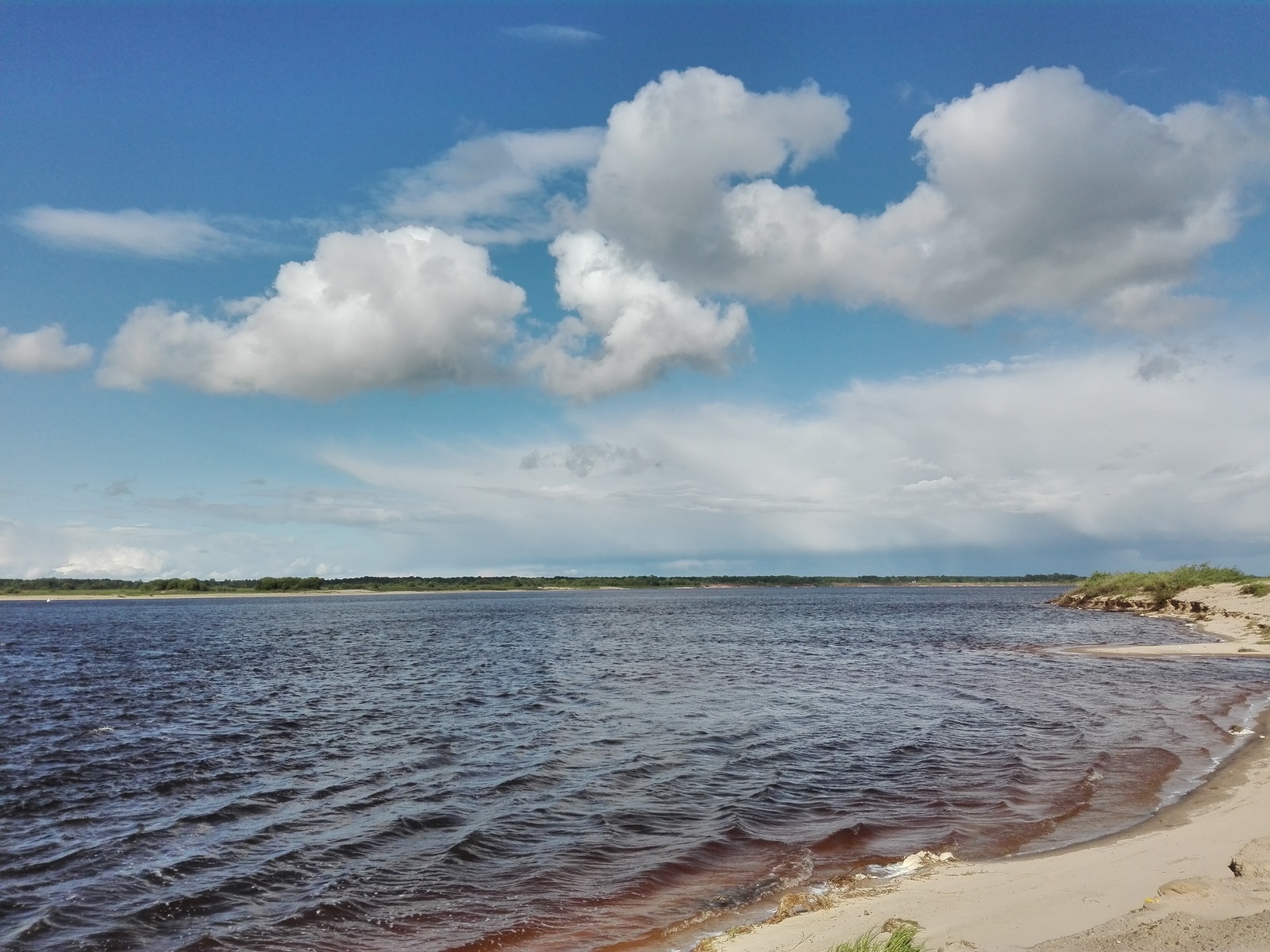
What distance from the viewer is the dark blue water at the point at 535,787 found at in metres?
12.8

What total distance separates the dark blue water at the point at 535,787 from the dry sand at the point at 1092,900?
4.91 feet

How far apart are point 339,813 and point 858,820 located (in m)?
11.3

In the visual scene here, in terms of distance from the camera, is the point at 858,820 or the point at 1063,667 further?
the point at 1063,667

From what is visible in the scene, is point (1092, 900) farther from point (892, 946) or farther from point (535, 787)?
point (535, 787)

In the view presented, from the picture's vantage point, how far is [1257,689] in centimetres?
3216

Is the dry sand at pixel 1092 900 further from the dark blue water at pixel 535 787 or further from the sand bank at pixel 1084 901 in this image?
the dark blue water at pixel 535 787

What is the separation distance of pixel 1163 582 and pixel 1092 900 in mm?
98664

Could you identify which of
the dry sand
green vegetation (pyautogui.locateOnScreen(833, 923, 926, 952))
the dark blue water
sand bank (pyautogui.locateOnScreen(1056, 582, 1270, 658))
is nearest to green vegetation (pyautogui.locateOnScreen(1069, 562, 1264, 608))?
sand bank (pyautogui.locateOnScreen(1056, 582, 1270, 658))

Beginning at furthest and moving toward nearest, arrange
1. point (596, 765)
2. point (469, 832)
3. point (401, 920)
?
point (596, 765)
point (469, 832)
point (401, 920)

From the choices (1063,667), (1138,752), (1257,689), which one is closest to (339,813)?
A: (1138,752)

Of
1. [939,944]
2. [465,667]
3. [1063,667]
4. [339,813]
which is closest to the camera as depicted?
[939,944]

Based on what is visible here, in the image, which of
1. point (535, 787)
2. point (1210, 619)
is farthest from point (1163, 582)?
point (535, 787)

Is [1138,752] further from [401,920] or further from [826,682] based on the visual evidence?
[401,920]

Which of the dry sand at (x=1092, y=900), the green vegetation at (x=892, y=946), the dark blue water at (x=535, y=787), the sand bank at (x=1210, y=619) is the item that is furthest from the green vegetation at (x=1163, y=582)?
the green vegetation at (x=892, y=946)
